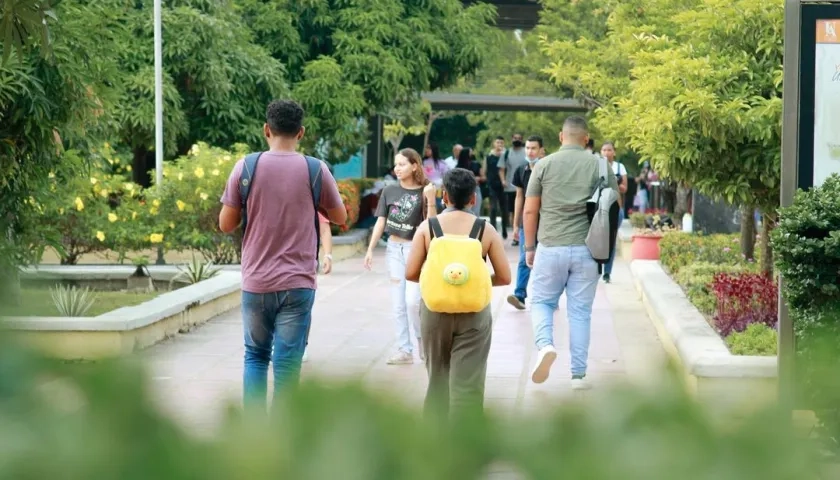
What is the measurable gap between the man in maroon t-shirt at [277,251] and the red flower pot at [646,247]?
507 inches

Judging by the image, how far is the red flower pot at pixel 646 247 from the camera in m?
19.1

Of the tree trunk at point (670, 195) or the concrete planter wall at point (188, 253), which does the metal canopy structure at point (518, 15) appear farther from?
the concrete planter wall at point (188, 253)

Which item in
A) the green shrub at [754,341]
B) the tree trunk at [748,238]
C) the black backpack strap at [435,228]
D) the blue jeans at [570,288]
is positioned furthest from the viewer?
the tree trunk at [748,238]

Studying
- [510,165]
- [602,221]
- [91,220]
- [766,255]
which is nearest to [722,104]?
[602,221]

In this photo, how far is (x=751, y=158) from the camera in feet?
33.1

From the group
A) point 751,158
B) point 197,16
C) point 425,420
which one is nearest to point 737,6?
point 751,158

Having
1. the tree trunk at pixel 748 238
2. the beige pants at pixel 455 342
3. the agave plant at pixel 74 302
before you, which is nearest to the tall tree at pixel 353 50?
the tree trunk at pixel 748 238

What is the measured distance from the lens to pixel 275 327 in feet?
21.9

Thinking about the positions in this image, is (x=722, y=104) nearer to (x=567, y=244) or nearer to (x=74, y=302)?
(x=567, y=244)

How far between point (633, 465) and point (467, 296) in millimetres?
5465

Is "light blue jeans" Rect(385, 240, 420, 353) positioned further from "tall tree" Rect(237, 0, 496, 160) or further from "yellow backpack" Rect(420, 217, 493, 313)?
"tall tree" Rect(237, 0, 496, 160)

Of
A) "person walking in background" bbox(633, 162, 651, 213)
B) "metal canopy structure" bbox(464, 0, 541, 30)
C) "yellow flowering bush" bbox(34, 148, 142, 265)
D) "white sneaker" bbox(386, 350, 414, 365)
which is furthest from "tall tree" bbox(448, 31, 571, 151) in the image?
"white sneaker" bbox(386, 350, 414, 365)

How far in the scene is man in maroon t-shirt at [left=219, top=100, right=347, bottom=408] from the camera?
6.58 m

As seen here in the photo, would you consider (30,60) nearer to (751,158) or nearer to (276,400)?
(751,158)
